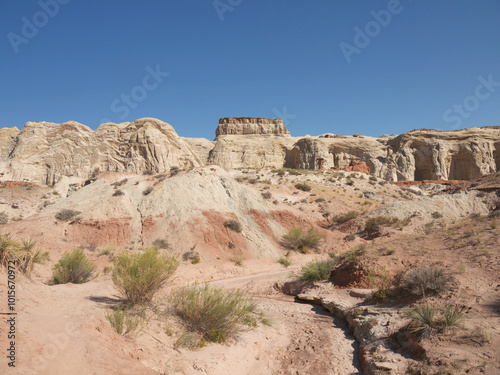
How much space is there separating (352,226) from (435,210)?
21.6 ft

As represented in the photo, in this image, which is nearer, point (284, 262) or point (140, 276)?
point (140, 276)

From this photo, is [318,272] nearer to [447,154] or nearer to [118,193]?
[118,193]

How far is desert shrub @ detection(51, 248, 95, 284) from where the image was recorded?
10.2 meters

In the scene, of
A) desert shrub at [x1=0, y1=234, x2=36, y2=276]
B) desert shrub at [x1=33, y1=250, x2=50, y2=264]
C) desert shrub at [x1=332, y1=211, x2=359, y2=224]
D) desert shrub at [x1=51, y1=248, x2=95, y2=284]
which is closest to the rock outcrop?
desert shrub at [x1=332, y1=211, x2=359, y2=224]

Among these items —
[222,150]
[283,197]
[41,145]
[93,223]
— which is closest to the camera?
[93,223]

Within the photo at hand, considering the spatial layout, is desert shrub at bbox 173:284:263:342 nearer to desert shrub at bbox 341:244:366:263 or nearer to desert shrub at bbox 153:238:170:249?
desert shrub at bbox 341:244:366:263

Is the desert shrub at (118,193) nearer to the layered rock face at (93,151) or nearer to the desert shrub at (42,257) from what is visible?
the desert shrub at (42,257)

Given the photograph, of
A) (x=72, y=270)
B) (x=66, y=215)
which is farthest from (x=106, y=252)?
(x=72, y=270)

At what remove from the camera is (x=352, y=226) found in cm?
2380

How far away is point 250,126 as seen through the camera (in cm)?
6925

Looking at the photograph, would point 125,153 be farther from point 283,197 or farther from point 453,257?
point 453,257

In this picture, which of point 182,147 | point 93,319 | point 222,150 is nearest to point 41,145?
point 182,147

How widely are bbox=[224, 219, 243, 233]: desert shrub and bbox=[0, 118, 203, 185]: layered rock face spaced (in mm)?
13345

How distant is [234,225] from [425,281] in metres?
13.0
